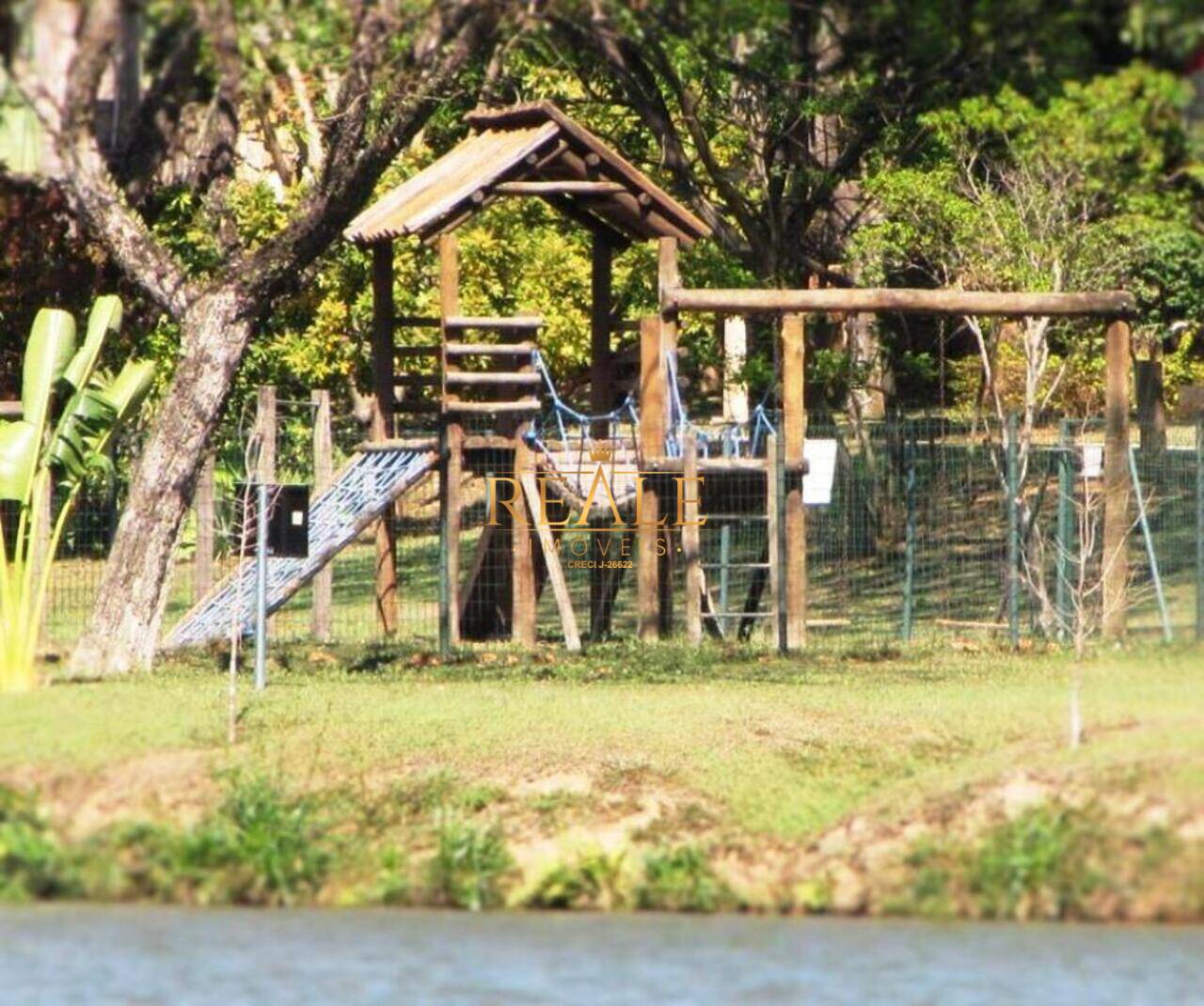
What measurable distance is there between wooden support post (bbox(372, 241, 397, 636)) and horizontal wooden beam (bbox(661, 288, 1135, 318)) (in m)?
3.52

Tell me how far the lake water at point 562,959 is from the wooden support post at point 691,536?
971cm

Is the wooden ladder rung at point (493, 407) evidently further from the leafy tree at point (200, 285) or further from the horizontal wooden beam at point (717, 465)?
the leafy tree at point (200, 285)

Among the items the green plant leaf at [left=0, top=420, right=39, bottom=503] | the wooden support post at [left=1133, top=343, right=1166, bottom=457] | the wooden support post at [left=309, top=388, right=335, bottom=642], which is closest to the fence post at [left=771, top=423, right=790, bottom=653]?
the wooden support post at [left=309, top=388, right=335, bottom=642]

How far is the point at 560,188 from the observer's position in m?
24.4

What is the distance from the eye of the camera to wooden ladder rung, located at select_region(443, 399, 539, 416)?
2383 centimetres

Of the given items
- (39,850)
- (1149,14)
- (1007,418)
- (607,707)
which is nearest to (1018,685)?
(607,707)

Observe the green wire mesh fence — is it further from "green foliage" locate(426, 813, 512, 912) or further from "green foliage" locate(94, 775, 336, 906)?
"green foliage" locate(94, 775, 336, 906)

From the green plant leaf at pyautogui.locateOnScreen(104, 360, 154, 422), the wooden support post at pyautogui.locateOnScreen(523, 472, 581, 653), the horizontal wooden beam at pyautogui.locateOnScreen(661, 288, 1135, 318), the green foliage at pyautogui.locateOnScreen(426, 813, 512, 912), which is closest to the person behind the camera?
the green foliage at pyautogui.locateOnScreen(426, 813, 512, 912)

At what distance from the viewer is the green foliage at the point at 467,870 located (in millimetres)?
14016

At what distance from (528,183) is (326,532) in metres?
3.91

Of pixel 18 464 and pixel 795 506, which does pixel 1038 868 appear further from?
pixel 795 506

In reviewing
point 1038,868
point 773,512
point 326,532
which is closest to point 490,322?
point 326,532

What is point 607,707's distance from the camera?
60.0 feet

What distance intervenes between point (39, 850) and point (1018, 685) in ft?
26.2
